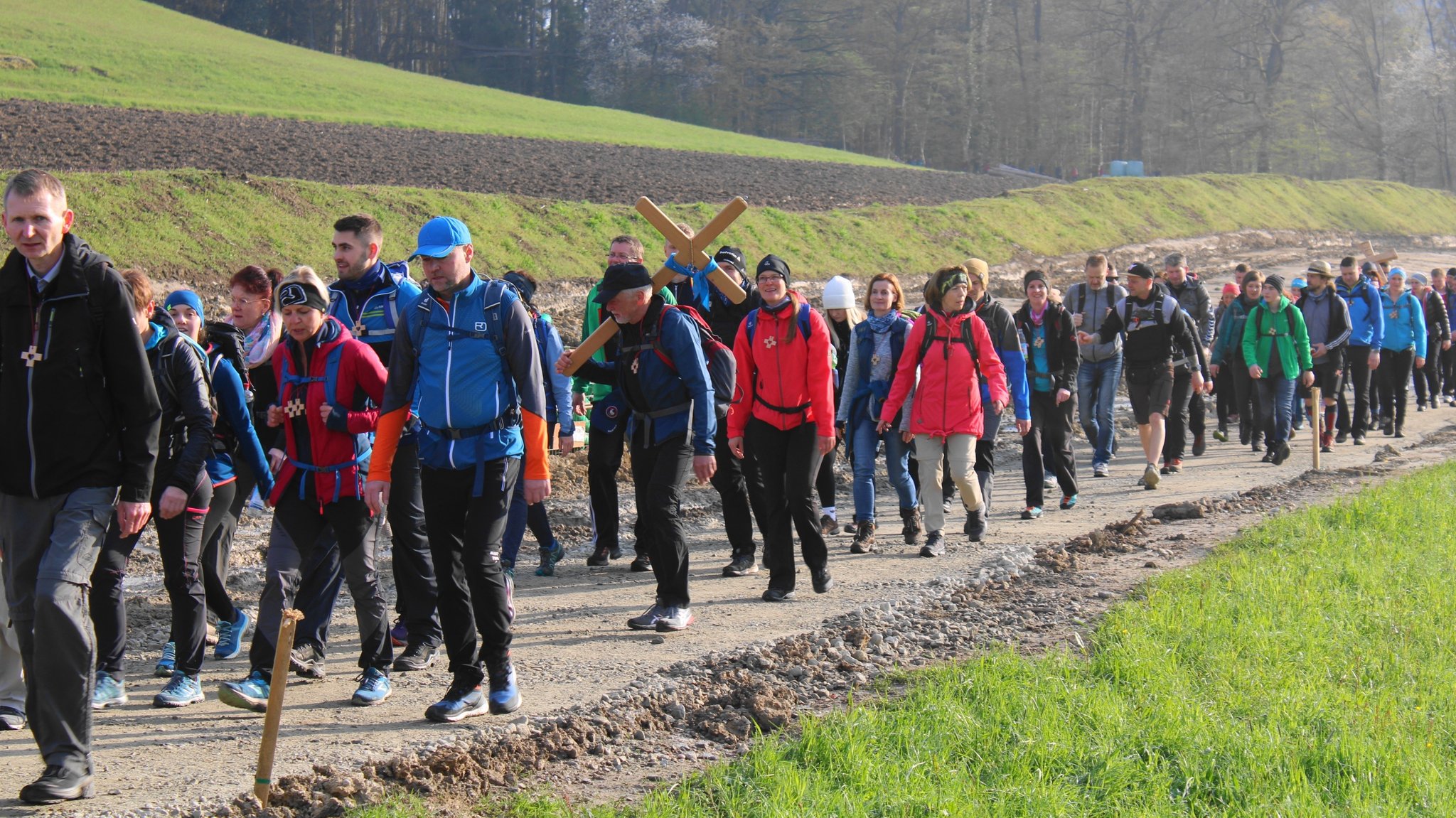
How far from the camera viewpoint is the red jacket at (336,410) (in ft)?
19.7

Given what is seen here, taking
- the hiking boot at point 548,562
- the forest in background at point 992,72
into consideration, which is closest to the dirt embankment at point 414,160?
the hiking boot at point 548,562

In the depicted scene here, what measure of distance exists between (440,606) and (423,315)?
127 centimetres

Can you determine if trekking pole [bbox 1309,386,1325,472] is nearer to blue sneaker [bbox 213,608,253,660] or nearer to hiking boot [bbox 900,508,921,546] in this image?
hiking boot [bbox 900,508,921,546]

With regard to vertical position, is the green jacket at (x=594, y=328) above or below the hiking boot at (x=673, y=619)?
above

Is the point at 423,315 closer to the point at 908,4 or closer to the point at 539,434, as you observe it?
the point at 539,434

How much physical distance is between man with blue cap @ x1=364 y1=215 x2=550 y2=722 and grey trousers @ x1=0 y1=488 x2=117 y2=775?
1.31 m

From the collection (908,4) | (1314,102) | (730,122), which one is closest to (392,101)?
(730,122)

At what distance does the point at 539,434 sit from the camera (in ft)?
18.5

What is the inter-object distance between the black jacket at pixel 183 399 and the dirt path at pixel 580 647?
3.71 ft

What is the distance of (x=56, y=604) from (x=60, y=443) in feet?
1.86

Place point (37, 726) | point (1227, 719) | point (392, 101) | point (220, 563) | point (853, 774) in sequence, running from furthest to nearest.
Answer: point (392, 101) < point (220, 563) < point (1227, 719) < point (853, 774) < point (37, 726)

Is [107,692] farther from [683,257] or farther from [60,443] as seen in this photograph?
[683,257]

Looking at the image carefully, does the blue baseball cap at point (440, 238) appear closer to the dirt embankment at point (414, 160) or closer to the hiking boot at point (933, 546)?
the hiking boot at point (933, 546)

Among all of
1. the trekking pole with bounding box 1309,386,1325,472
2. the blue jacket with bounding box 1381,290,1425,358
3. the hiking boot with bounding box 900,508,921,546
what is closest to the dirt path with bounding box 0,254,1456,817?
the hiking boot with bounding box 900,508,921,546
